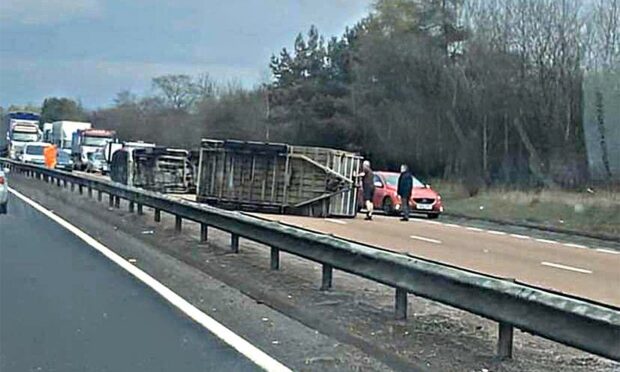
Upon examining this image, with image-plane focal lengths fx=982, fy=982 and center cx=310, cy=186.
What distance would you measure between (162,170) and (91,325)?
29.6 metres

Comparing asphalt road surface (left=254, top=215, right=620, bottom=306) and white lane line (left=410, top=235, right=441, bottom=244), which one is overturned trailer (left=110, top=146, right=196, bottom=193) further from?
white lane line (left=410, top=235, right=441, bottom=244)

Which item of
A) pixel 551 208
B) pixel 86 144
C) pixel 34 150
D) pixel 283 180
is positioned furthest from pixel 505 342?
pixel 86 144

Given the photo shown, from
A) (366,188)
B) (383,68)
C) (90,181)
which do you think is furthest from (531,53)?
(90,181)

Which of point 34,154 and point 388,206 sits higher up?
point 388,206

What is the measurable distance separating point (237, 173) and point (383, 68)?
95.0ft

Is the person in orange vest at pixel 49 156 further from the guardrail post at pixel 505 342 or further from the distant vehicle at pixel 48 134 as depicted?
the guardrail post at pixel 505 342

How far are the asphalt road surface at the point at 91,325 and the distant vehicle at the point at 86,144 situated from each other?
60.2m

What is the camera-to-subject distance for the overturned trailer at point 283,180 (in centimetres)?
2912

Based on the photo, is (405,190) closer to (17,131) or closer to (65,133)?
(65,133)

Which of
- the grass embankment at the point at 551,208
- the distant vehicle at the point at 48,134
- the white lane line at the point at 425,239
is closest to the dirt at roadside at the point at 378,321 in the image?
the white lane line at the point at 425,239

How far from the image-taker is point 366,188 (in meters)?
30.5

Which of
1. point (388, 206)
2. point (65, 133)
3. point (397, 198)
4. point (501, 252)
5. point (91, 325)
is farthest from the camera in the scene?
point (65, 133)

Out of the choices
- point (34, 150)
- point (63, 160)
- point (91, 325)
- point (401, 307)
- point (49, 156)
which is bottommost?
point (63, 160)

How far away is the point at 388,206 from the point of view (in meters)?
34.5
